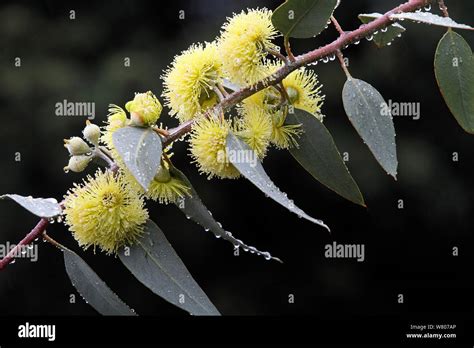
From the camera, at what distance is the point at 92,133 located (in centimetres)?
91

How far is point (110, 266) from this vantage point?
2.69 m

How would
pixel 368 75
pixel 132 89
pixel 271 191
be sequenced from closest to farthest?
pixel 271 191, pixel 132 89, pixel 368 75

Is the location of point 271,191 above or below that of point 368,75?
below

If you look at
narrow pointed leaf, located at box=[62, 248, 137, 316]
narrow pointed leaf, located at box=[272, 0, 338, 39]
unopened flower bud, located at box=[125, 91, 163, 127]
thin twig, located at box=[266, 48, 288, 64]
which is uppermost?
narrow pointed leaf, located at box=[272, 0, 338, 39]

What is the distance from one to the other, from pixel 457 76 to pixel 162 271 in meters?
0.44

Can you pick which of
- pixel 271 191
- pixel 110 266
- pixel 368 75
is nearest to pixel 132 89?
pixel 110 266

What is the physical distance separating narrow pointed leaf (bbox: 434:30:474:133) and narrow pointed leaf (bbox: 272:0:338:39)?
6.8 inches

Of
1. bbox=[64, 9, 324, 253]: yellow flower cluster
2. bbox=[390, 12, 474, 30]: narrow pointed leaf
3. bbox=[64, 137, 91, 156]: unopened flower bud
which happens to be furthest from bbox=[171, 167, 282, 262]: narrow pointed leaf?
bbox=[390, 12, 474, 30]: narrow pointed leaf

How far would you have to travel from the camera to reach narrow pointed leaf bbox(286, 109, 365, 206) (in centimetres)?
94

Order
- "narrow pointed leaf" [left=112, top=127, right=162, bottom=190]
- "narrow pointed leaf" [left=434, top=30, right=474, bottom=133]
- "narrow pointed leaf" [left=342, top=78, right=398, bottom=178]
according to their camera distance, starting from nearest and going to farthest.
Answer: "narrow pointed leaf" [left=112, top=127, right=162, bottom=190]
"narrow pointed leaf" [left=342, top=78, right=398, bottom=178]
"narrow pointed leaf" [left=434, top=30, right=474, bottom=133]

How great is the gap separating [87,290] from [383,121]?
404mm

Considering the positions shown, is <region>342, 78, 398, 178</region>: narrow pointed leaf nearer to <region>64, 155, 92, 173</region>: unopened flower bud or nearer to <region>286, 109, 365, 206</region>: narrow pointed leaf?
<region>286, 109, 365, 206</region>: narrow pointed leaf

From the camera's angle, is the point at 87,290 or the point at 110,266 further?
the point at 110,266

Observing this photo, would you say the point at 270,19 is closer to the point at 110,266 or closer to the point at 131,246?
the point at 131,246
